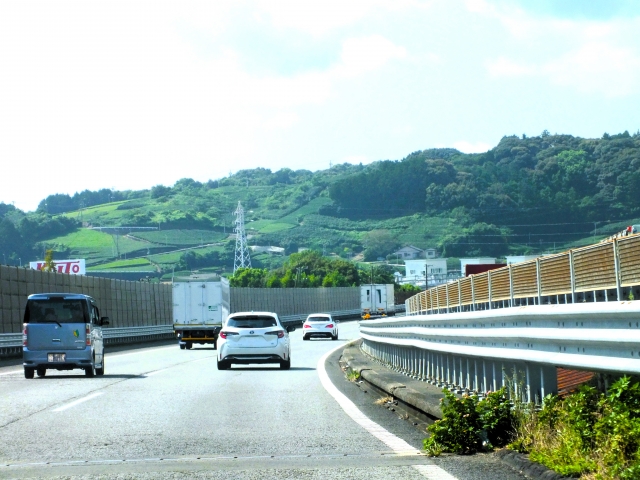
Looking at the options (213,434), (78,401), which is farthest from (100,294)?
(213,434)

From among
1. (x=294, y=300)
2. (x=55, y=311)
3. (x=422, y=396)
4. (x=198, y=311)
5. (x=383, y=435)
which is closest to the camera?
(x=383, y=435)

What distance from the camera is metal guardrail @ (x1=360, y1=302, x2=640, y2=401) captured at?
7.60 meters

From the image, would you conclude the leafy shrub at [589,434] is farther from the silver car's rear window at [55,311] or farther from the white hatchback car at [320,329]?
the white hatchback car at [320,329]

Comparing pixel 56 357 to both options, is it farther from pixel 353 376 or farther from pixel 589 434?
pixel 589 434

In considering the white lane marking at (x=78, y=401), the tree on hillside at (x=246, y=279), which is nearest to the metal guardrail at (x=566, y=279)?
the white lane marking at (x=78, y=401)

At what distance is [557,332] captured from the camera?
29.7ft

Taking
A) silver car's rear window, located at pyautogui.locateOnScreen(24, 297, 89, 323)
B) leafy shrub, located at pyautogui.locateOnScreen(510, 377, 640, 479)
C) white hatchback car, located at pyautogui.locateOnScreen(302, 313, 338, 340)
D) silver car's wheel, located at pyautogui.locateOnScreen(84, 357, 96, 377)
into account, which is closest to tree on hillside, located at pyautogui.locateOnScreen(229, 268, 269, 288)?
white hatchback car, located at pyautogui.locateOnScreen(302, 313, 338, 340)

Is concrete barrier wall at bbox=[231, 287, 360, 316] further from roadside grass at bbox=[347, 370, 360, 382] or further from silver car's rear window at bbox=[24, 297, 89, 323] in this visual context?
roadside grass at bbox=[347, 370, 360, 382]

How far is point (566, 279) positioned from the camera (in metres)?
17.2

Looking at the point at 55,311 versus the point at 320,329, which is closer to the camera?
the point at 55,311

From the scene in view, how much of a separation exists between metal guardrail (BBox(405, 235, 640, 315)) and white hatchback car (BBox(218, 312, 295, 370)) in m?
5.61

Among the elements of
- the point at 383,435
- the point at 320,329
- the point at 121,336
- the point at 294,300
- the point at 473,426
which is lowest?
the point at 383,435

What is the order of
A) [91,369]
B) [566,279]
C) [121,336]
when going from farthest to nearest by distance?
[121,336] < [91,369] < [566,279]

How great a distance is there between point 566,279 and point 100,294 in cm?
Result: 3986
